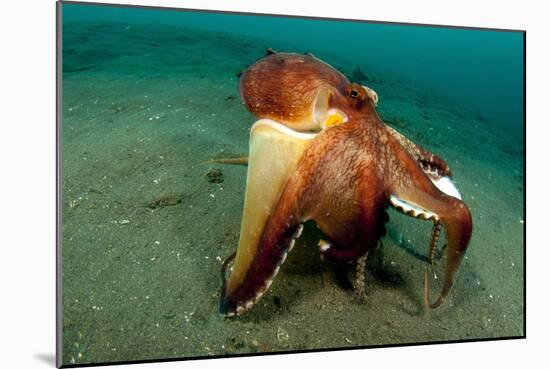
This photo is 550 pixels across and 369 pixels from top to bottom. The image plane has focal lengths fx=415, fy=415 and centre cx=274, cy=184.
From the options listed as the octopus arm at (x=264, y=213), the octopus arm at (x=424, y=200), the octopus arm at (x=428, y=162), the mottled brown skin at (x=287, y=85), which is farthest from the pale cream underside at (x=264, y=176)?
the octopus arm at (x=428, y=162)

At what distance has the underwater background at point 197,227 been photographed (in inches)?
82.0

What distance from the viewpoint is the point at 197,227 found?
96.5 inches

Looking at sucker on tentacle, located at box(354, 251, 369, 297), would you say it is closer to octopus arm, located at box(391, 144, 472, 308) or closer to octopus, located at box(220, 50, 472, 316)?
octopus, located at box(220, 50, 472, 316)

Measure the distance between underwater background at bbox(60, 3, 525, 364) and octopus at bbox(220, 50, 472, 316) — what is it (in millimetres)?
414

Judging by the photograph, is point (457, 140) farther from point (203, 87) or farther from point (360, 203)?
point (360, 203)

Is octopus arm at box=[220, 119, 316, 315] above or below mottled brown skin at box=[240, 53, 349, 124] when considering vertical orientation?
below

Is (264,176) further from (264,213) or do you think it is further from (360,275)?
(360,275)

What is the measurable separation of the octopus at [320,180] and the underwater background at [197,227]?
414 mm

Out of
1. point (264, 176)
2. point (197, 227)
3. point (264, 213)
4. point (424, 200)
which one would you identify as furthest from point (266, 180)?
point (197, 227)

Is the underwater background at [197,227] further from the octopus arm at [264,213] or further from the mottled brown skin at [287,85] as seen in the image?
the mottled brown skin at [287,85]

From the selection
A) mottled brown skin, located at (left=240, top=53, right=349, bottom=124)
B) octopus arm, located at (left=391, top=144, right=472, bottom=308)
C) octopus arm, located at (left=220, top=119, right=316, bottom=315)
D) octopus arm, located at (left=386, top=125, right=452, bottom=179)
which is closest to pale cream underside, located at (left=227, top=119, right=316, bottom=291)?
octopus arm, located at (left=220, top=119, right=316, bottom=315)

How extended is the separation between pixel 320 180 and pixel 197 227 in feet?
3.28

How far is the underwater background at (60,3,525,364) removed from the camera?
82.0 inches

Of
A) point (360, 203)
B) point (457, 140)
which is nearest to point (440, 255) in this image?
point (360, 203)
